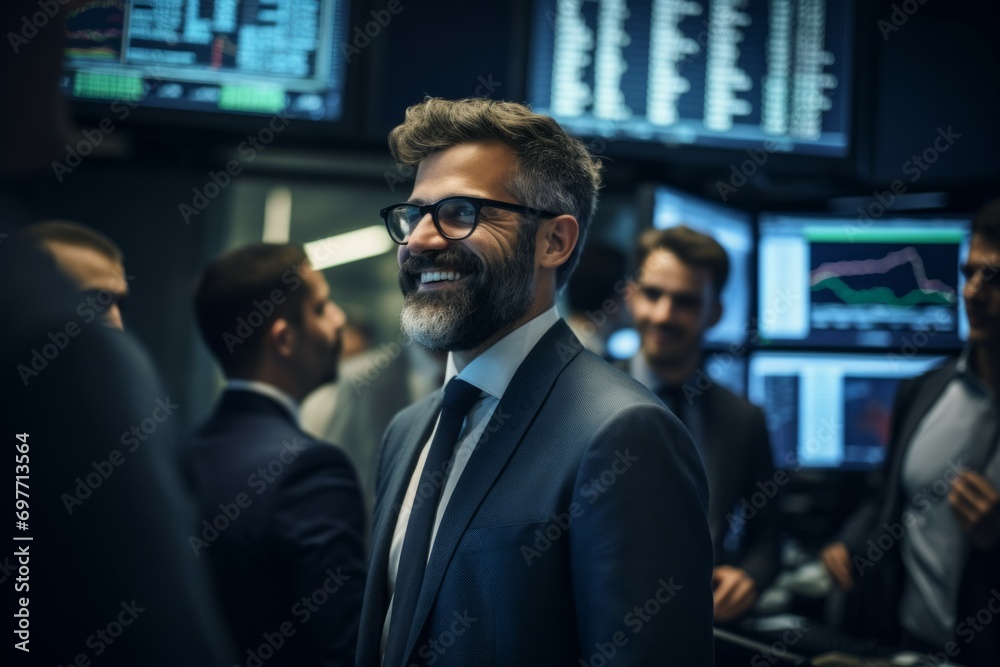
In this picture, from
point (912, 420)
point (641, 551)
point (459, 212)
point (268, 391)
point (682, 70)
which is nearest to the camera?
point (641, 551)

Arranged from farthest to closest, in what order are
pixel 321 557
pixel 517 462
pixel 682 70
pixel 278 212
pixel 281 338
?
pixel 278 212
pixel 682 70
pixel 281 338
pixel 321 557
pixel 517 462

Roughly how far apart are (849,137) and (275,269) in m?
1.80

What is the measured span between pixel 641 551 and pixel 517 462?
23cm

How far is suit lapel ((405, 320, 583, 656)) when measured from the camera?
4.08 ft

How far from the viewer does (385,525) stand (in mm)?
1444

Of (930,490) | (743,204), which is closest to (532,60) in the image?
(743,204)

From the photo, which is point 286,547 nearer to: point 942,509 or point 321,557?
point 321,557

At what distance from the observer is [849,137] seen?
2.62 meters

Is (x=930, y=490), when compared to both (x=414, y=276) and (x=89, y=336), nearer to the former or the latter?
(x=414, y=276)

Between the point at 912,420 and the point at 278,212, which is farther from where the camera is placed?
the point at 278,212

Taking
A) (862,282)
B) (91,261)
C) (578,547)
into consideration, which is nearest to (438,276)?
(578,547)

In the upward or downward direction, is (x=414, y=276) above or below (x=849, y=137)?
below

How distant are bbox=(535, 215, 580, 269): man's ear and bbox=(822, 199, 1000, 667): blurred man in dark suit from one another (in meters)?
1.44

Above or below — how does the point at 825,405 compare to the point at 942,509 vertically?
above
